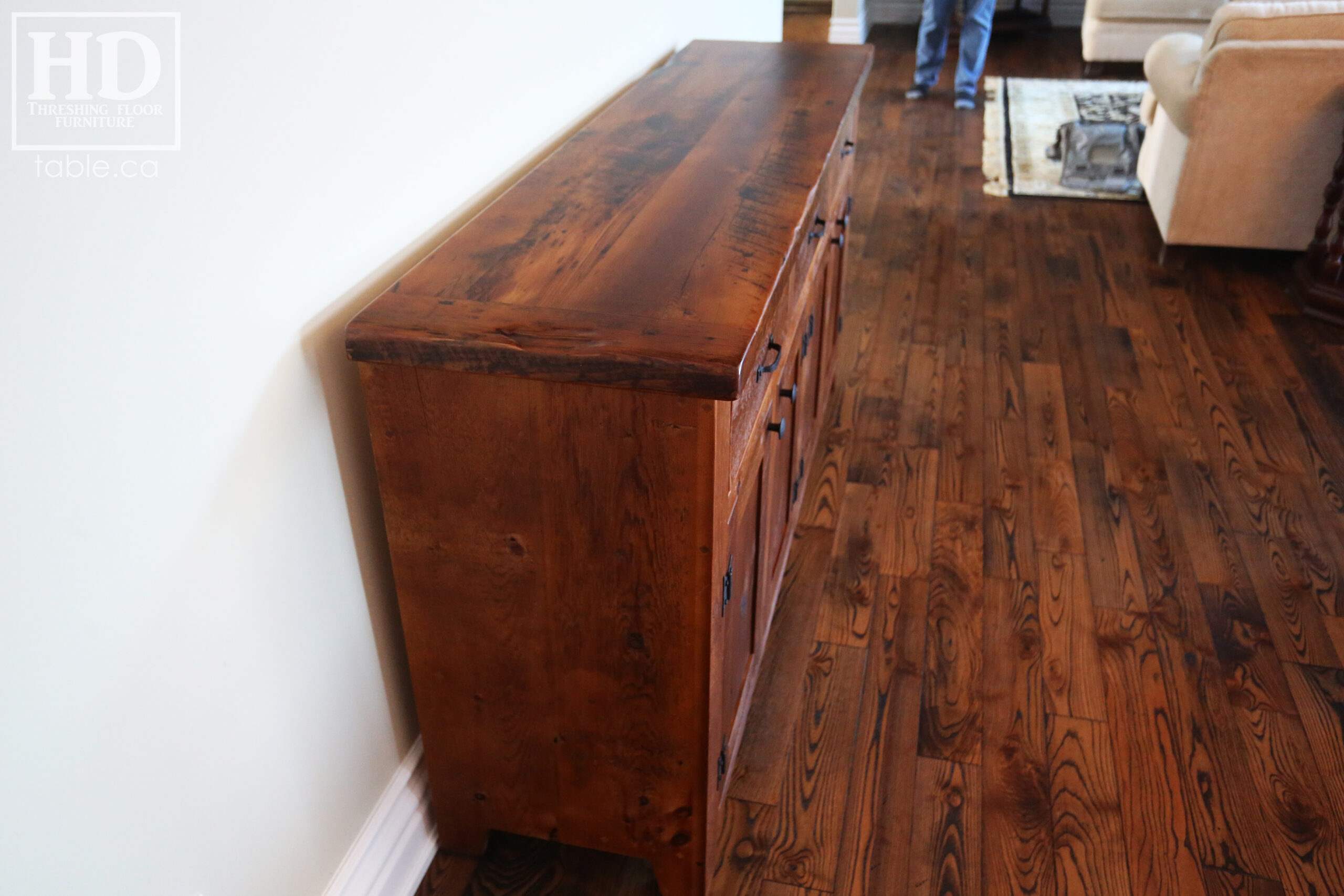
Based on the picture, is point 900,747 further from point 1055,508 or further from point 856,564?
point 1055,508

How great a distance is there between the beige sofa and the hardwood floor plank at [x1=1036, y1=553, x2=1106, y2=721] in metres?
4.47

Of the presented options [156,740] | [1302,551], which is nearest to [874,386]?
[1302,551]

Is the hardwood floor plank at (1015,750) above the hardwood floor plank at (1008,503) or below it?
below

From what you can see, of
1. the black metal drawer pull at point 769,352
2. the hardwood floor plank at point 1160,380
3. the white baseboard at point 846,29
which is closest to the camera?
the black metal drawer pull at point 769,352

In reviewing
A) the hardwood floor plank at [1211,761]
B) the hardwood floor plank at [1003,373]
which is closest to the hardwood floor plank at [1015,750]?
the hardwood floor plank at [1211,761]

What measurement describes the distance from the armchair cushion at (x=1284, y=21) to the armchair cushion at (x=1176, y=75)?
0.18m

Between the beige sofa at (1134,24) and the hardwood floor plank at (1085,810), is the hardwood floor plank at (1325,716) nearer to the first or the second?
the hardwood floor plank at (1085,810)

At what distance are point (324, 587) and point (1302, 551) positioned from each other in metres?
1.95

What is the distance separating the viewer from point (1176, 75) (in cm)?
324

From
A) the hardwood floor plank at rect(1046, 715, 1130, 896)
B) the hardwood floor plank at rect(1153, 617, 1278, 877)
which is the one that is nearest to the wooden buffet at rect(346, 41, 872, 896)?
the hardwood floor plank at rect(1046, 715, 1130, 896)

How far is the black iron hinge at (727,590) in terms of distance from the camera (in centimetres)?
122

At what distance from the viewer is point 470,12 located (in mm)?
1390

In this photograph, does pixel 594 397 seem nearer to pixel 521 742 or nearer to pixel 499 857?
pixel 521 742

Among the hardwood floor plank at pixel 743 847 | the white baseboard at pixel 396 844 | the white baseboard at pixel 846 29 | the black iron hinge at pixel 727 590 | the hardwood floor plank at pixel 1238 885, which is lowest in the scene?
the hardwood floor plank at pixel 743 847
